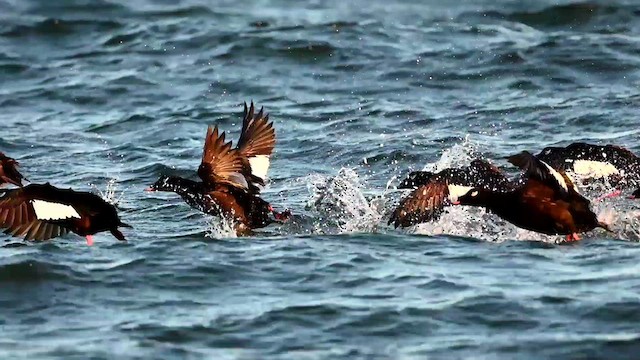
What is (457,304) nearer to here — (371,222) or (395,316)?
(395,316)

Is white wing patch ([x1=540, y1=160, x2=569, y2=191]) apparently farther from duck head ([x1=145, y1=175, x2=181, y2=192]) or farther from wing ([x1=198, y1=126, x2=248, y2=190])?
duck head ([x1=145, y1=175, x2=181, y2=192])

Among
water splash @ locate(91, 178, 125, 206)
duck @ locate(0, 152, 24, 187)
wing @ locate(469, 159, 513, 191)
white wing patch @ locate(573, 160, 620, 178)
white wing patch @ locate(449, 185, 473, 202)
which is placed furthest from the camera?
water splash @ locate(91, 178, 125, 206)

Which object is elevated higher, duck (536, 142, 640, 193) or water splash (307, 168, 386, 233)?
duck (536, 142, 640, 193)

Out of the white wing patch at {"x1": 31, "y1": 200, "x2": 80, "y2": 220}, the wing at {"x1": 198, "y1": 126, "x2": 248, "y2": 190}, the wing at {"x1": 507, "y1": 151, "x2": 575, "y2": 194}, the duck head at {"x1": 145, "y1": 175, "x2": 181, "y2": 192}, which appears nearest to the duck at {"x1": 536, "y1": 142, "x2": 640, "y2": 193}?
the wing at {"x1": 507, "y1": 151, "x2": 575, "y2": 194}

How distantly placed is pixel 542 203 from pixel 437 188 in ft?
2.68

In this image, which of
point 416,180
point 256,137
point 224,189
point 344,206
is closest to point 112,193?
point 256,137

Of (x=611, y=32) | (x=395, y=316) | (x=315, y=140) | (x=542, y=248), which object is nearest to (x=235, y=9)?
(x=611, y=32)

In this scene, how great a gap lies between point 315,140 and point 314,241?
410cm

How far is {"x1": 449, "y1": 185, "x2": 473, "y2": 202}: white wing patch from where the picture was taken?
895cm

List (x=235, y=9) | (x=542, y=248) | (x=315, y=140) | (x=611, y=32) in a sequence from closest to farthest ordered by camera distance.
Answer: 1. (x=542, y=248)
2. (x=315, y=140)
3. (x=611, y=32)
4. (x=235, y=9)

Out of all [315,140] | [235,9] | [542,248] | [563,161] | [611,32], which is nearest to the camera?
[542,248]

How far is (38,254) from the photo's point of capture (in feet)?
28.5

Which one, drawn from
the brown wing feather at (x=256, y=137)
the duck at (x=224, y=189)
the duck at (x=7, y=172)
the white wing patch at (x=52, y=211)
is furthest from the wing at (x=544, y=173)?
the duck at (x=7, y=172)

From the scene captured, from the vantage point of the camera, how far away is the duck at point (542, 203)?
8.62m
